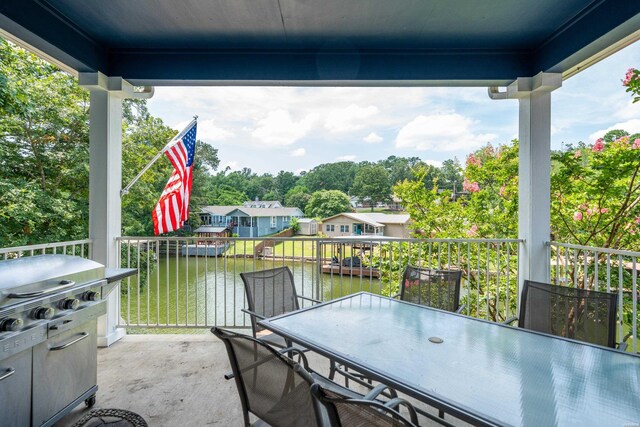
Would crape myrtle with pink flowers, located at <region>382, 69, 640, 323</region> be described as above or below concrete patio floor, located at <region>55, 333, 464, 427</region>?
above

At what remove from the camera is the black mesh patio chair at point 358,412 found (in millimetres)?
766

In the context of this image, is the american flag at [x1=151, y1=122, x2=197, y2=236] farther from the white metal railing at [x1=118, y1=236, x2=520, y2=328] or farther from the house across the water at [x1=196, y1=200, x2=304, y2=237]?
the house across the water at [x1=196, y1=200, x2=304, y2=237]

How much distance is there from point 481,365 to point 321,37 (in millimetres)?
3010

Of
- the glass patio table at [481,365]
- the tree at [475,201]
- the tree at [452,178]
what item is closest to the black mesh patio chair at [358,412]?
the glass patio table at [481,365]

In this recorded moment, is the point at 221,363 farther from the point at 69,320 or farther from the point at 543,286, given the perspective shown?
the point at 543,286

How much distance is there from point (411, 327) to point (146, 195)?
10.1m

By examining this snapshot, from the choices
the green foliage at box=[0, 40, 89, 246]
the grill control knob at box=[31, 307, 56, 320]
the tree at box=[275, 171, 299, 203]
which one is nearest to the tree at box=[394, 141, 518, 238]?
the grill control knob at box=[31, 307, 56, 320]

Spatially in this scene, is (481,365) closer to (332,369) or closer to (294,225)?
(332,369)

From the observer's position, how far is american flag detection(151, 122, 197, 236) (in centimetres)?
344

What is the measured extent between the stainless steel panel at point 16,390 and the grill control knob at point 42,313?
0.17m

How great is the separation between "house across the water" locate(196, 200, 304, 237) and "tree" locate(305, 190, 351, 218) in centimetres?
70

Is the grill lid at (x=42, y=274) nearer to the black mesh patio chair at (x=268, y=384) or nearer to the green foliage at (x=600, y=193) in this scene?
the black mesh patio chair at (x=268, y=384)

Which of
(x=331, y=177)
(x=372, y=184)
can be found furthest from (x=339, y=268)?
(x=331, y=177)

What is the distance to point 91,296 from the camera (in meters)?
A: 2.11
